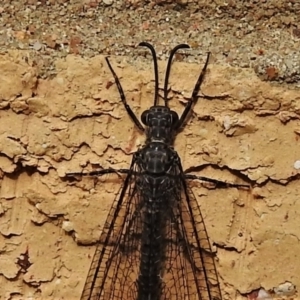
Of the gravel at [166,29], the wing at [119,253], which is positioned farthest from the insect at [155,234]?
the gravel at [166,29]

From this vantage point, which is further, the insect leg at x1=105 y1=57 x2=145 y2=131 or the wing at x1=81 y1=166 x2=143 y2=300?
the wing at x1=81 y1=166 x2=143 y2=300

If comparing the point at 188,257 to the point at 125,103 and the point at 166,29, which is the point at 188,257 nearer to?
the point at 125,103

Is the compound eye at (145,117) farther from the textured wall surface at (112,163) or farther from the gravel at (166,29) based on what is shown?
the gravel at (166,29)

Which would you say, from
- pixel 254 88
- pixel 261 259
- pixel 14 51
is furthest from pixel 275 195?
pixel 14 51

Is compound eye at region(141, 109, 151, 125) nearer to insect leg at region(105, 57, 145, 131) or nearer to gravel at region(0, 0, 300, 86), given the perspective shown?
insect leg at region(105, 57, 145, 131)

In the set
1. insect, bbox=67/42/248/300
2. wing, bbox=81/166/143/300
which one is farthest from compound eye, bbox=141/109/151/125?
wing, bbox=81/166/143/300

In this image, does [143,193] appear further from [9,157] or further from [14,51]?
[14,51]

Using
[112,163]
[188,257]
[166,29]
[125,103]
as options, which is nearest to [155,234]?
[188,257]
